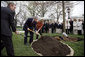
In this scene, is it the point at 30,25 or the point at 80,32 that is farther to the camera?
the point at 80,32

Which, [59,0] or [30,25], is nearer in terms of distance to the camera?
[30,25]

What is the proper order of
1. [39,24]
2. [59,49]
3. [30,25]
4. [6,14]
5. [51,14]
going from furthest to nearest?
1. [51,14]
2. [39,24]
3. [30,25]
4. [59,49]
5. [6,14]

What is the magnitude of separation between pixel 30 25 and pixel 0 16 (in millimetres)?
3638

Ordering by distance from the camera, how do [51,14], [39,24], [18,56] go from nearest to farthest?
1. [18,56]
2. [39,24]
3. [51,14]

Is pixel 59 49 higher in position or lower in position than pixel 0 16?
lower

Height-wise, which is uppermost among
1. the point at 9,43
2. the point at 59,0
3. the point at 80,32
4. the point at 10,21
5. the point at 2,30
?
the point at 59,0

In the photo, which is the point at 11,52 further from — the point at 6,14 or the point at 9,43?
the point at 6,14

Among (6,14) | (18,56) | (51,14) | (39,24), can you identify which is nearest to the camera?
(6,14)

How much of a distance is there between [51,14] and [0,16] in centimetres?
3736

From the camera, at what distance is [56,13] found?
43625 millimetres

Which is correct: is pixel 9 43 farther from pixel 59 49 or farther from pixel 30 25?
pixel 30 25

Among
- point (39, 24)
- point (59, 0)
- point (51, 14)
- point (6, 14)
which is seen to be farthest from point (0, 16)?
point (51, 14)

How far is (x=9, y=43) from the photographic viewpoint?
15.5 feet

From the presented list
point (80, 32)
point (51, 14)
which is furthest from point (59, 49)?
point (51, 14)
